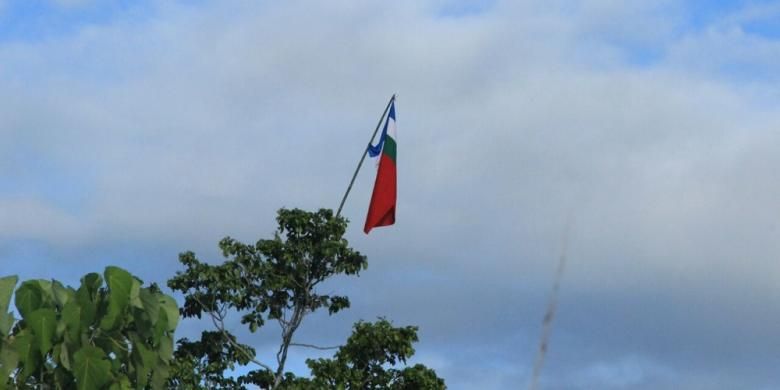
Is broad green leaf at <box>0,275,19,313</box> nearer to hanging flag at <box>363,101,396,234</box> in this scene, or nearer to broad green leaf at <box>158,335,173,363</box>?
broad green leaf at <box>158,335,173,363</box>

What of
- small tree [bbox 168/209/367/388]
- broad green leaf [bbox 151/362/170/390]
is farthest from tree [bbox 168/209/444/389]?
broad green leaf [bbox 151/362/170/390]

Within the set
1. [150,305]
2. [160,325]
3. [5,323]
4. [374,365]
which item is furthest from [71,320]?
[374,365]

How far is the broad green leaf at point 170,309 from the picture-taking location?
14.9 meters

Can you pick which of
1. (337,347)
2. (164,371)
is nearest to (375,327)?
(337,347)

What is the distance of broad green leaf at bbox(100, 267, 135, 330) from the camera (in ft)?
46.8

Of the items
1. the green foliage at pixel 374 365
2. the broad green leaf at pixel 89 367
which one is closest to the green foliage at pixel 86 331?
the broad green leaf at pixel 89 367

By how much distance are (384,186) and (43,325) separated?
18.5 m

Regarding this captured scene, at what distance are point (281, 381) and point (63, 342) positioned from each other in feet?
51.4

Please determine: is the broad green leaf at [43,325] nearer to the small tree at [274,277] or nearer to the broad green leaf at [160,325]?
the broad green leaf at [160,325]

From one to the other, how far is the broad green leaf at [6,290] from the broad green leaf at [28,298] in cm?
17

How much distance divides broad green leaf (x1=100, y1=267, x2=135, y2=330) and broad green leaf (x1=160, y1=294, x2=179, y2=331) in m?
0.58

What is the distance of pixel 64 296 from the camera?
1444 centimetres

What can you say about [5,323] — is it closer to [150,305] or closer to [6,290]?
[6,290]

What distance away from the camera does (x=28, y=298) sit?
47.5 feet
